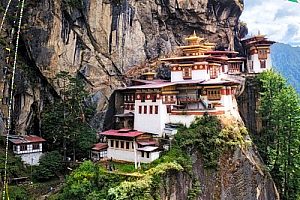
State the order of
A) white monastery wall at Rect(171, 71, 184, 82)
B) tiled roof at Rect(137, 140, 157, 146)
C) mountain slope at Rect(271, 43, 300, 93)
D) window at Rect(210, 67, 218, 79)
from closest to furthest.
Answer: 1. tiled roof at Rect(137, 140, 157, 146)
2. window at Rect(210, 67, 218, 79)
3. white monastery wall at Rect(171, 71, 184, 82)
4. mountain slope at Rect(271, 43, 300, 93)

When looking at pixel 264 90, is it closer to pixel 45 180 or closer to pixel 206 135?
pixel 206 135

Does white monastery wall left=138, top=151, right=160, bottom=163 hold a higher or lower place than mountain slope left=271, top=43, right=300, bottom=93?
lower

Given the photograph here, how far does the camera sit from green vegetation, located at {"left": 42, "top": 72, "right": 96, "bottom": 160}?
89.6 feet

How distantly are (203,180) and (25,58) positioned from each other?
51.3 ft

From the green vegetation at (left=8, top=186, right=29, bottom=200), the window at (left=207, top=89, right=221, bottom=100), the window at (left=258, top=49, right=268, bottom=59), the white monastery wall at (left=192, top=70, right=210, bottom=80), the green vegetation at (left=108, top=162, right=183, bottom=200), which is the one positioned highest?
the window at (left=258, top=49, right=268, bottom=59)

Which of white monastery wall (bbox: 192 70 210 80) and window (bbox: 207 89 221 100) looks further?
white monastery wall (bbox: 192 70 210 80)

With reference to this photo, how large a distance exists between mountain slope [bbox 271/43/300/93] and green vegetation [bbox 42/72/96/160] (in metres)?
132

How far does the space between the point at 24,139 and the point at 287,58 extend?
149033 millimetres

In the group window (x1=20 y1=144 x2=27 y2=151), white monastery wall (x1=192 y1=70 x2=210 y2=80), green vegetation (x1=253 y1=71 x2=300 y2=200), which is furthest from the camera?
green vegetation (x1=253 y1=71 x2=300 y2=200)

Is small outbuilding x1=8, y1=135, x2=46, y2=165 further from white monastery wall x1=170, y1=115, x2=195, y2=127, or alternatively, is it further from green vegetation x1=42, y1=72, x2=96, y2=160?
white monastery wall x1=170, y1=115, x2=195, y2=127

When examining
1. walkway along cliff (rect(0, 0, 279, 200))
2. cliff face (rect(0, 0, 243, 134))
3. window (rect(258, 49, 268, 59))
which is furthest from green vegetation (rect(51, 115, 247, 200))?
window (rect(258, 49, 268, 59))

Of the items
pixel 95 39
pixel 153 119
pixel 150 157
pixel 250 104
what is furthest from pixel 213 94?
pixel 95 39

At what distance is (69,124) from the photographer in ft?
89.6

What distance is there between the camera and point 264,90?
112ft
